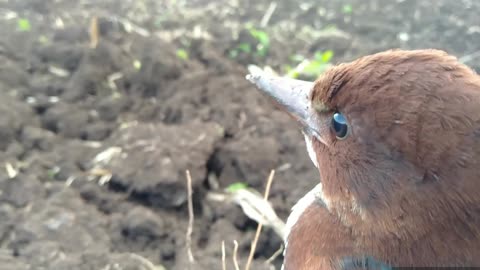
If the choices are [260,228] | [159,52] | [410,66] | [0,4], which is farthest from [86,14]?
[410,66]

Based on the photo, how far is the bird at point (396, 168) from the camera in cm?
215

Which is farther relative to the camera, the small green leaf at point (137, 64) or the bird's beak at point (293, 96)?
the small green leaf at point (137, 64)

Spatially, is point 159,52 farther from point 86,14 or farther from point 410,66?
point 410,66

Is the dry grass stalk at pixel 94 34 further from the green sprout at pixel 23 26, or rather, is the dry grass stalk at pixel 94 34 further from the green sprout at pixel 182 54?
the green sprout at pixel 182 54

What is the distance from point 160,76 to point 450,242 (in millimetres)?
2760

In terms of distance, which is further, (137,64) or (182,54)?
(182,54)

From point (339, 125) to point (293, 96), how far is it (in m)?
0.43

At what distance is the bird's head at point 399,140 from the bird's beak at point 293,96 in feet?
0.45

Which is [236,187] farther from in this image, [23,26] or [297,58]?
[23,26]

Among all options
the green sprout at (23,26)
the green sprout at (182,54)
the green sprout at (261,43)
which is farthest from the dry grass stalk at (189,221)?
the green sprout at (23,26)

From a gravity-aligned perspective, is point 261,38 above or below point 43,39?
below

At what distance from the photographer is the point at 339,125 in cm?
257

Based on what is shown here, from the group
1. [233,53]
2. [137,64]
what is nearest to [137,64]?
[137,64]

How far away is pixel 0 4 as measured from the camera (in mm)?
5742
